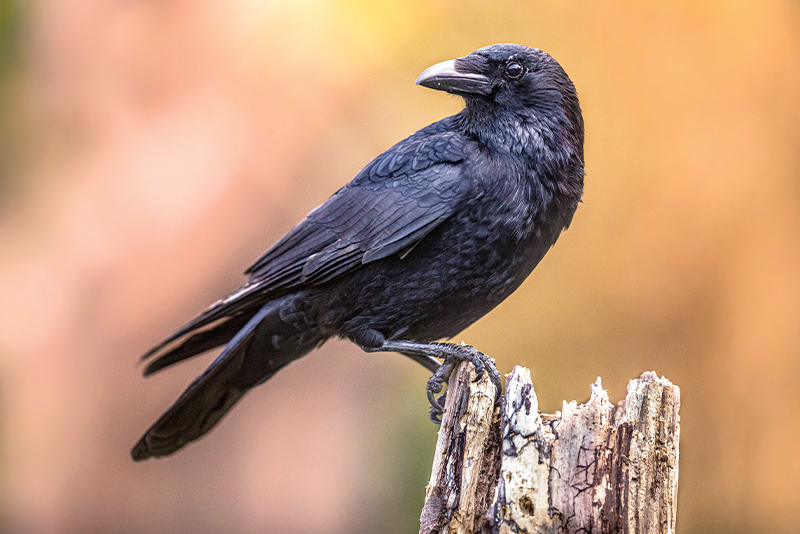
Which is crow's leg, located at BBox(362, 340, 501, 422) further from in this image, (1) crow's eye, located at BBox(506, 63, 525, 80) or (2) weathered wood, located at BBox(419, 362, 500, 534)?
(1) crow's eye, located at BBox(506, 63, 525, 80)

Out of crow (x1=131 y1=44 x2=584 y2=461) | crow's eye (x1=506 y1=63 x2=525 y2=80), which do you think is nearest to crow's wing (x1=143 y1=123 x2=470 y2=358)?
crow (x1=131 y1=44 x2=584 y2=461)

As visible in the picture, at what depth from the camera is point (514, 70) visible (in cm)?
271

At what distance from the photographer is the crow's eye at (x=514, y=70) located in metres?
2.70

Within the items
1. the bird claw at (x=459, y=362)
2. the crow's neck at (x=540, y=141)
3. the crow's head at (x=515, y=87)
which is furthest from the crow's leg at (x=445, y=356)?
the crow's head at (x=515, y=87)

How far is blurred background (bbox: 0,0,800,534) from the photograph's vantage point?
181 inches

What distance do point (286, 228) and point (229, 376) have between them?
1914 mm

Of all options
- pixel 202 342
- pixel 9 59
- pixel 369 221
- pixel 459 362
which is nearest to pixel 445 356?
pixel 459 362

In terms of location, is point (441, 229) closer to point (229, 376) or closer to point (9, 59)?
point (229, 376)

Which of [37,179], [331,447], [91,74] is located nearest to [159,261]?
[37,179]

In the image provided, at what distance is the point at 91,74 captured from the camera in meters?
4.75

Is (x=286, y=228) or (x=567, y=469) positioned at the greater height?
(x=286, y=228)

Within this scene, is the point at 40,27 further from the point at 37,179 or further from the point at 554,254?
the point at 554,254

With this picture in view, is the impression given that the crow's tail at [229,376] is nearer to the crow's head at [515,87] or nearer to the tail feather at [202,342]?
the tail feather at [202,342]

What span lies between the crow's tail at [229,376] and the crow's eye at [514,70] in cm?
139
